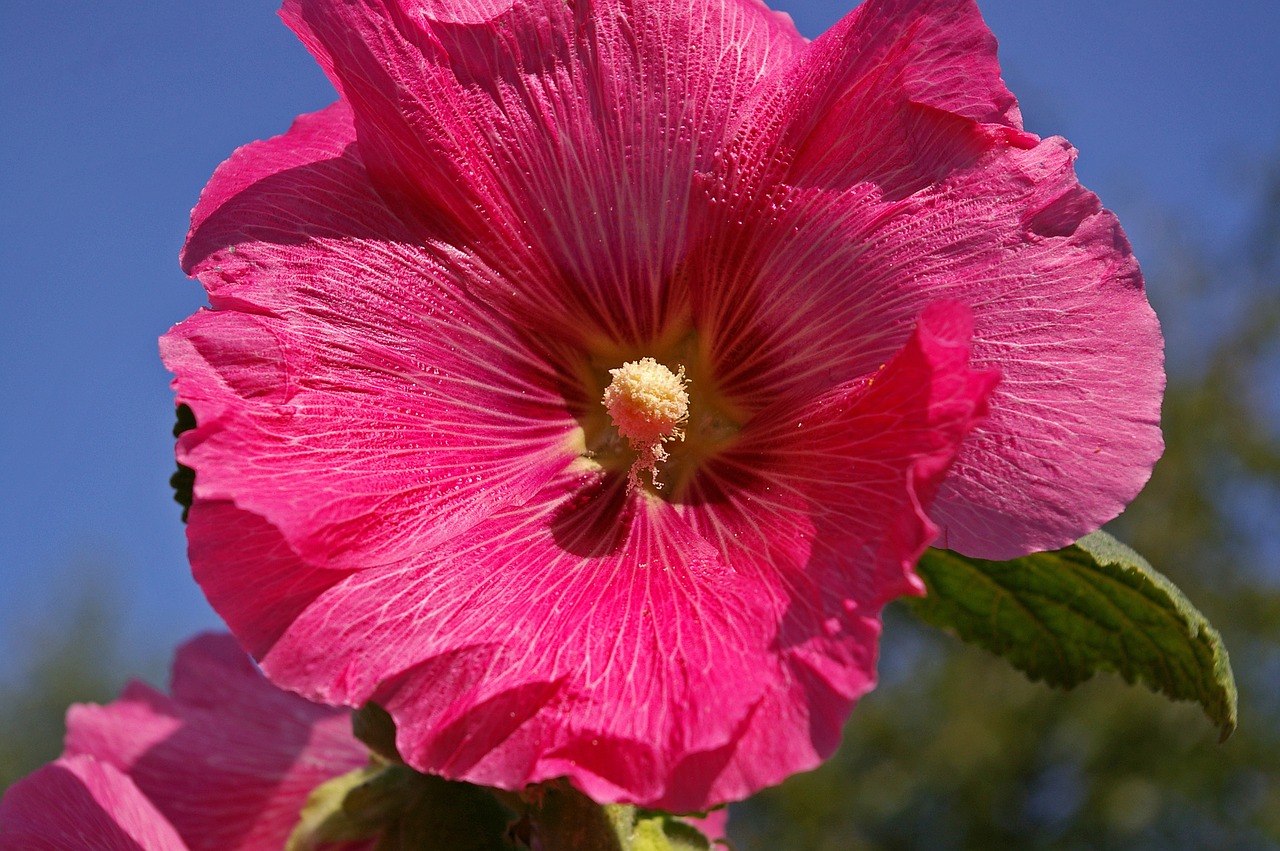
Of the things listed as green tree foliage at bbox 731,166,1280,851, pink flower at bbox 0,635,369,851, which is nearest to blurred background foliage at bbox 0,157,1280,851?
green tree foliage at bbox 731,166,1280,851

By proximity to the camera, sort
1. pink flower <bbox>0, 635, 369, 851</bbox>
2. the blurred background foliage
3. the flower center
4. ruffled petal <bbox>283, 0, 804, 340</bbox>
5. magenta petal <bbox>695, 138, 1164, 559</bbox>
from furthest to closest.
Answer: the blurred background foliage → pink flower <bbox>0, 635, 369, 851</bbox> → the flower center → ruffled petal <bbox>283, 0, 804, 340</bbox> → magenta petal <bbox>695, 138, 1164, 559</bbox>

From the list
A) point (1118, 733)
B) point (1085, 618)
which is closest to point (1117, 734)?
point (1118, 733)

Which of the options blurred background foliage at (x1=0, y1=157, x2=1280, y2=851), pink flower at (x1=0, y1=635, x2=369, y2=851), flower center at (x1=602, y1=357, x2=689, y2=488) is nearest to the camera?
flower center at (x1=602, y1=357, x2=689, y2=488)

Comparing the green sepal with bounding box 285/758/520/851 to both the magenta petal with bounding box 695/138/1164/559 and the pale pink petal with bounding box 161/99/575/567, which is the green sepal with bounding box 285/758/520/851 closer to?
the pale pink petal with bounding box 161/99/575/567

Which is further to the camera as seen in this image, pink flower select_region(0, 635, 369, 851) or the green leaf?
pink flower select_region(0, 635, 369, 851)

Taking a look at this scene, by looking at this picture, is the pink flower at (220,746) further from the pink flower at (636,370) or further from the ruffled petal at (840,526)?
the ruffled petal at (840,526)

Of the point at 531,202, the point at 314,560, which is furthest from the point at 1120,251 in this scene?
the point at 314,560
